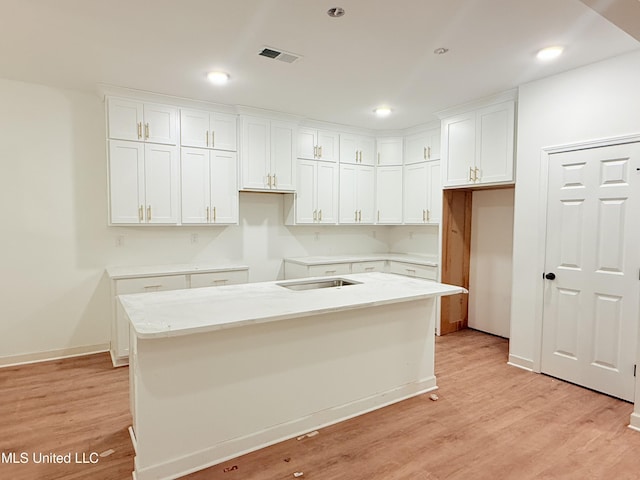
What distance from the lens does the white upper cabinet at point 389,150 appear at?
538cm

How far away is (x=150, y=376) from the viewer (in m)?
1.94

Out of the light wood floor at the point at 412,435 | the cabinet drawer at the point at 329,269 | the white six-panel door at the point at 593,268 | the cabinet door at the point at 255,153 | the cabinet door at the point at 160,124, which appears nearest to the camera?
the light wood floor at the point at 412,435

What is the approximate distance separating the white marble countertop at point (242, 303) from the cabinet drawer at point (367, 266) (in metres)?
1.87

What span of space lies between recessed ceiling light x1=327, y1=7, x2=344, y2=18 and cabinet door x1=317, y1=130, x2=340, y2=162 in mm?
2639

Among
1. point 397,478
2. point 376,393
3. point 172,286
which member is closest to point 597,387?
point 376,393

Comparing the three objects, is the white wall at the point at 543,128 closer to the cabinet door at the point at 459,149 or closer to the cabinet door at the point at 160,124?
the cabinet door at the point at 459,149

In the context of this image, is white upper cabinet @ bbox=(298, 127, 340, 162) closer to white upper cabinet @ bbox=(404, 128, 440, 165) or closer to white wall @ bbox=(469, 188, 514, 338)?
white upper cabinet @ bbox=(404, 128, 440, 165)

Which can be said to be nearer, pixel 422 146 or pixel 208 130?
pixel 208 130

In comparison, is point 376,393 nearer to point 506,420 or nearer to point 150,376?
point 506,420

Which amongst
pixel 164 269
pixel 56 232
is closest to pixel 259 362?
pixel 164 269

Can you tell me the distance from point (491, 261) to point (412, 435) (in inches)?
113

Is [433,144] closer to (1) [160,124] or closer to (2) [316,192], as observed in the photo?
(2) [316,192]

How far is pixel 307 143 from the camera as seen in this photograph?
4.89 m

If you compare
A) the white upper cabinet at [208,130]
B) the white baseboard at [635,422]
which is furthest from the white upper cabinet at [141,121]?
A: the white baseboard at [635,422]
